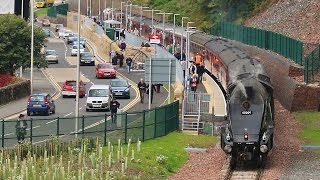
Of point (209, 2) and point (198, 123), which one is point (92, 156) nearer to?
point (198, 123)

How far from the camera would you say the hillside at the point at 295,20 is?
78.8m

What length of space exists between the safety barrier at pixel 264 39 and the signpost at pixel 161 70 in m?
13.6

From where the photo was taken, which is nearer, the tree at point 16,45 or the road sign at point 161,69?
the road sign at point 161,69

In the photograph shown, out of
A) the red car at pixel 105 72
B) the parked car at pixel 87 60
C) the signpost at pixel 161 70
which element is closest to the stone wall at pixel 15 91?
the red car at pixel 105 72

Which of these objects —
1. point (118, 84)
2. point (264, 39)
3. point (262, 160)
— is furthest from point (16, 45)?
point (262, 160)

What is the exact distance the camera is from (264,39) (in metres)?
78.3

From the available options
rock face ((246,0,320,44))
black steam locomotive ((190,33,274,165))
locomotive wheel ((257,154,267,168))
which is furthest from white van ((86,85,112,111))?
locomotive wheel ((257,154,267,168))

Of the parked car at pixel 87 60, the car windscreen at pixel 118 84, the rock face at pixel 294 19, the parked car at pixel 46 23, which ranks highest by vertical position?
the parked car at pixel 46 23

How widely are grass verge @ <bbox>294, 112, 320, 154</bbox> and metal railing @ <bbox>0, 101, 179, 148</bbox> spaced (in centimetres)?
613

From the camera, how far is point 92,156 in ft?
135

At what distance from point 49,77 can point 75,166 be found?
173 ft

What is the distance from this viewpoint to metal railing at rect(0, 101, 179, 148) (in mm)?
45875


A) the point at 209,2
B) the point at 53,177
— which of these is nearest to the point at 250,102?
the point at 53,177

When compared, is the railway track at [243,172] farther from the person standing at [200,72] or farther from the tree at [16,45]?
the tree at [16,45]
